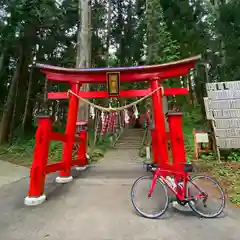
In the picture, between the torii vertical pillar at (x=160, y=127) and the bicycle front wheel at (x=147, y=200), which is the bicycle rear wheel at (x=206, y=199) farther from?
the torii vertical pillar at (x=160, y=127)

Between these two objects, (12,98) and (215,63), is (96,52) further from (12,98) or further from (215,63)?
(215,63)

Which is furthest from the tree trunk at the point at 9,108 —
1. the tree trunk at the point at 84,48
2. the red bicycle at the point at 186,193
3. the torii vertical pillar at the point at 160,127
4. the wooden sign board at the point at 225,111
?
the red bicycle at the point at 186,193

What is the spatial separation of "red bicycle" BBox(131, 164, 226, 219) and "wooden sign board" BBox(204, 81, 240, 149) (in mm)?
3756

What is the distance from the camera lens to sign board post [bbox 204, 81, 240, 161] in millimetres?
8375

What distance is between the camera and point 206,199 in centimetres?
461

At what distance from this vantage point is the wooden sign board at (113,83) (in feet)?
22.9

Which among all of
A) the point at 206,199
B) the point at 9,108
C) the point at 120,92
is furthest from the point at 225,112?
the point at 9,108

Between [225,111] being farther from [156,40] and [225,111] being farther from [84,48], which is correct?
[84,48]

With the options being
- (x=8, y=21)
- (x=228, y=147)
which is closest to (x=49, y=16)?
(x=8, y=21)

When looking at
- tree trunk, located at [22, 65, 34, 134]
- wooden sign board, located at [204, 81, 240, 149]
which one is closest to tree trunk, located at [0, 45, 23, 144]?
tree trunk, located at [22, 65, 34, 134]

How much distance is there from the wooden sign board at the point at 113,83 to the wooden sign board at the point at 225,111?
334cm

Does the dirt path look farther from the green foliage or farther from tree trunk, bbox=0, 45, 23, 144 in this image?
tree trunk, bbox=0, 45, 23, 144

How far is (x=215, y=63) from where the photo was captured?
578 inches

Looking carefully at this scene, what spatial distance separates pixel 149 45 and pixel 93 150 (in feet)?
17.6
